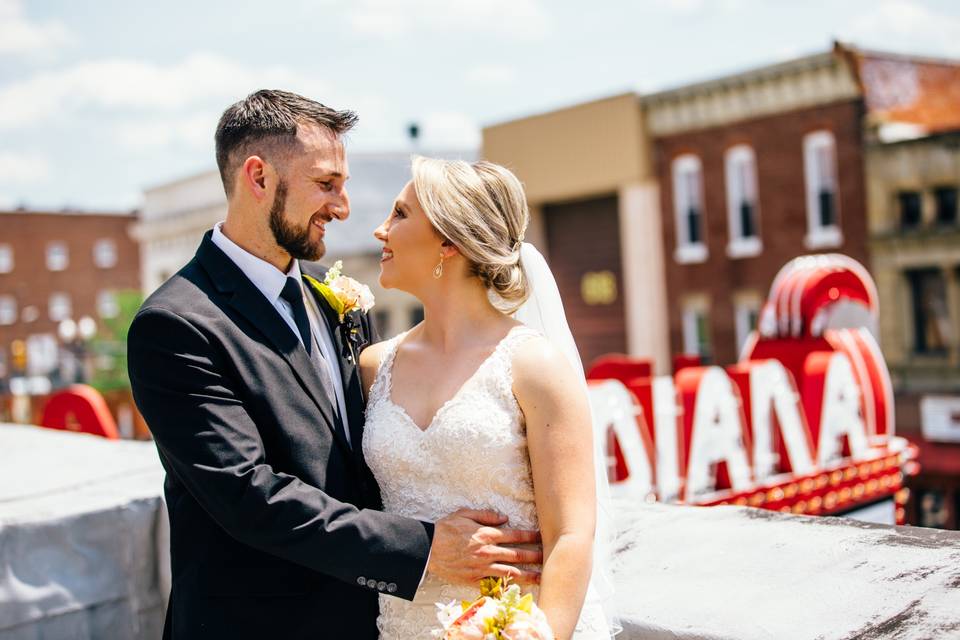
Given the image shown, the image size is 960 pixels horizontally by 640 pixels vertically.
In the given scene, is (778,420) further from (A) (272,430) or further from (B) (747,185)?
(B) (747,185)

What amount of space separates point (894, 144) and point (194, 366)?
21741mm

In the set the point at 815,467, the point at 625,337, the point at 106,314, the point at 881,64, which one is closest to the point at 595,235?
the point at 625,337

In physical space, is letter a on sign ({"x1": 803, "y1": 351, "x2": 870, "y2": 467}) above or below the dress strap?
below

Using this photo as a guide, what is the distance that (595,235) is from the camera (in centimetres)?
2814

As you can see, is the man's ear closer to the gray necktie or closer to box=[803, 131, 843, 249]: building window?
the gray necktie

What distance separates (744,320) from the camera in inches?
965

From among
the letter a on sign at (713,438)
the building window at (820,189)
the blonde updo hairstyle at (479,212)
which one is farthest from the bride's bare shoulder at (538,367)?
the building window at (820,189)

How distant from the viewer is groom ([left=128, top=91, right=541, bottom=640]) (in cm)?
236

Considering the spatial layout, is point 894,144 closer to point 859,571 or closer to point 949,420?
point 949,420

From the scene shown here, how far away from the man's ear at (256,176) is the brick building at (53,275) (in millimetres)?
58529

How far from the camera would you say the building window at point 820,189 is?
22594mm

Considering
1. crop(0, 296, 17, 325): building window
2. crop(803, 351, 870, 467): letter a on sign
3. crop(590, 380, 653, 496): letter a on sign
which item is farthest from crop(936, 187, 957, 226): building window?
crop(0, 296, 17, 325): building window

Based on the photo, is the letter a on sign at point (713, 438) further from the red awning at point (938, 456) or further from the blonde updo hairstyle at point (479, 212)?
the red awning at point (938, 456)

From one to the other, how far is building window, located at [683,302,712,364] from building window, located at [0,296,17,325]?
46195 millimetres
